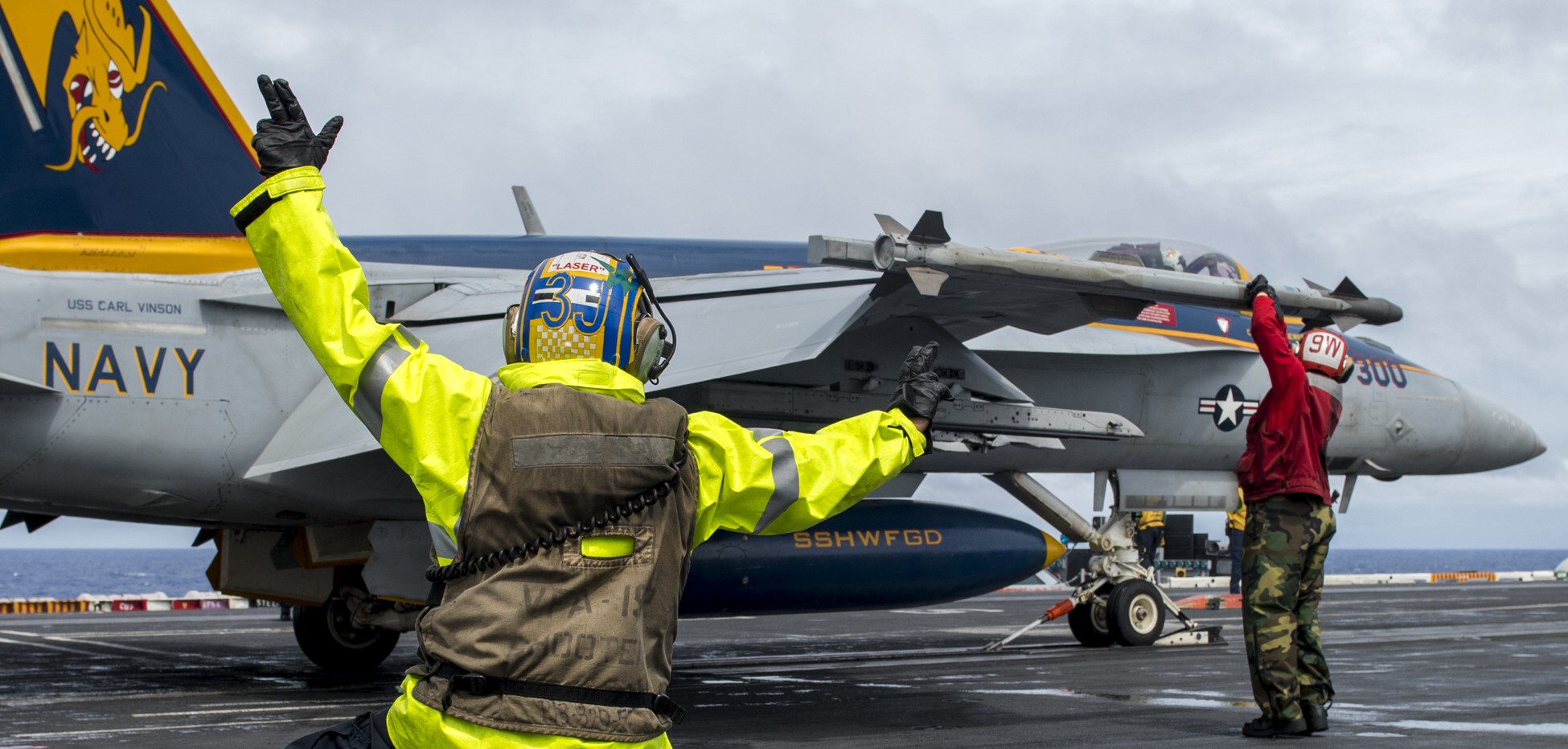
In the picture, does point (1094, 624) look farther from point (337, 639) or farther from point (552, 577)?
point (552, 577)

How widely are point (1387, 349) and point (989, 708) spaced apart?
6691 mm

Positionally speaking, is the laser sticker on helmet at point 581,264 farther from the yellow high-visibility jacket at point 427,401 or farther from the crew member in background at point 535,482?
the yellow high-visibility jacket at point 427,401

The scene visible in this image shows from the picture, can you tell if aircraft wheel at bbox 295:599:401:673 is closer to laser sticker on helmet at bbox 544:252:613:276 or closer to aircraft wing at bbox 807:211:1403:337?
aircraft wing at bbox 807:211:1403:337

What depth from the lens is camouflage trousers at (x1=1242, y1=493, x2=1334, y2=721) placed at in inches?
270

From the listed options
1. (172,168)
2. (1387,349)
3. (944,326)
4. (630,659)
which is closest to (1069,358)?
(944,326)

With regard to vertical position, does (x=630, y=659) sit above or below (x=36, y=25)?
below

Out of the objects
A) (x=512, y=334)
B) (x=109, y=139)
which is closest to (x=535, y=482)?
(x=512, y=334)

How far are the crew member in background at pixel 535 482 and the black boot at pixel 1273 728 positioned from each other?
509 cm

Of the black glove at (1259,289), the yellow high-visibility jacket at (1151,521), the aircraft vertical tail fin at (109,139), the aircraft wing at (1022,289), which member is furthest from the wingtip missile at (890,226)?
the yellow high-visibility jacket at (1151,521)

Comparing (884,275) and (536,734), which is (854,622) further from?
(536,734)

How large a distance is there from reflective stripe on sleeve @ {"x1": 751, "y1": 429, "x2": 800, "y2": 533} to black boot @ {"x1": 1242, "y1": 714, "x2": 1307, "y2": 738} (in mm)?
5068

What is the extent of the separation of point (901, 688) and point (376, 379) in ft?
24.1

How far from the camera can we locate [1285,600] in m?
6.90

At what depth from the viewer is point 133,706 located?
8586 millimetres
